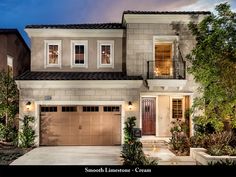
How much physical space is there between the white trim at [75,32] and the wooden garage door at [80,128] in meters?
3.77

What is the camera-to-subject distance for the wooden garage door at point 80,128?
15.6 metres

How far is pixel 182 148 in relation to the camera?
13383 mm

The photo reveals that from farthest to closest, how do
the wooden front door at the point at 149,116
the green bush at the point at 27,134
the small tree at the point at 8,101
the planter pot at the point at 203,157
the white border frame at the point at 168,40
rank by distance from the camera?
the wooden front door at the point at 149,116
the white border frame at the point at 168,40
the small tree at the point at 8,101
the green bush at the point at 27,134
the planter pot at the point at 203,157

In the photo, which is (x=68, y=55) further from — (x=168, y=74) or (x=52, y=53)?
(x=168, y=74)

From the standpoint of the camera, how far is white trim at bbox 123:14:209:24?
51.6 feet

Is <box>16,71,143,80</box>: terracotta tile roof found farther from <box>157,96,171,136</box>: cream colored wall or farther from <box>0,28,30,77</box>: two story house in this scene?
<box>157,96,171,136</box>: cream colored wall

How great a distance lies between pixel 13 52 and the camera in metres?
18.5

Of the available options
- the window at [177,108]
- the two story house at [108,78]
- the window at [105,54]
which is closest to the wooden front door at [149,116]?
the two story house at [108,78]

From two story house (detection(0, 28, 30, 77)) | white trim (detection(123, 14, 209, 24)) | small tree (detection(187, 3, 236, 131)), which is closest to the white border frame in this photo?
white trim (detection(123, 14, 209, 24))

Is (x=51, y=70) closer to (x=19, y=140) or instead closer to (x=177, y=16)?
(x=19, y=140)

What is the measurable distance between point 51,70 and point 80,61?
1.51 metres

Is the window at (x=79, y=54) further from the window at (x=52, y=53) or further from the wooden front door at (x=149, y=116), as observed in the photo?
the wooden front door at (x=149, y=116)

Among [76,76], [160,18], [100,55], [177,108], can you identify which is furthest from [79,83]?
[177,108]
